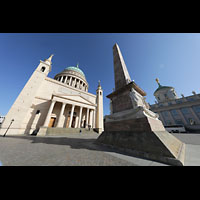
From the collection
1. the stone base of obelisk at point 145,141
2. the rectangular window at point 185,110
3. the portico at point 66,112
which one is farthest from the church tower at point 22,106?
the rectangular window at point 185,110

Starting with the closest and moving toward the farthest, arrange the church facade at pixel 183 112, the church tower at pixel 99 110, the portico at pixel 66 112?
the portico at pixel 66 112, the church facade at pixel 183 112, the church tower at pixel 99 110

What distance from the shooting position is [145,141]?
11.0 ft

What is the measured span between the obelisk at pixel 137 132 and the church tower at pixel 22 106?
15497mm

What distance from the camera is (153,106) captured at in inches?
1199

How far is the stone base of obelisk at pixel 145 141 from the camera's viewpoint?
106 inches

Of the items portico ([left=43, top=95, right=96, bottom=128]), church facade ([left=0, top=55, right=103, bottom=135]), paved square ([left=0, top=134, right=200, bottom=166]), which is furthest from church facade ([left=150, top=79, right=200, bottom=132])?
paved square ([left=0, top=134, right=200, bottom=166])

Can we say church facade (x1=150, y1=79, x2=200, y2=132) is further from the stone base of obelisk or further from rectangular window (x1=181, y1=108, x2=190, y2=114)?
the stone base of obelisk

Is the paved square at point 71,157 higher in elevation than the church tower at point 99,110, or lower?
lower

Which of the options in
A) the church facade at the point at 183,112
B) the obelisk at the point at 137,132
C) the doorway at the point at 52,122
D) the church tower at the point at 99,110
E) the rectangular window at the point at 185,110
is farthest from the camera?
the rectangular window at the point at 185,110

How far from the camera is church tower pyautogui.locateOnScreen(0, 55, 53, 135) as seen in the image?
1234cm

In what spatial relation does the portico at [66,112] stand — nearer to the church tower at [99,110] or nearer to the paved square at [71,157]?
the church tower at [99,110]
